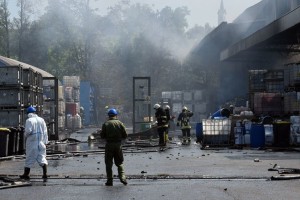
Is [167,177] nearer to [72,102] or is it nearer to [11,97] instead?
[11,97]

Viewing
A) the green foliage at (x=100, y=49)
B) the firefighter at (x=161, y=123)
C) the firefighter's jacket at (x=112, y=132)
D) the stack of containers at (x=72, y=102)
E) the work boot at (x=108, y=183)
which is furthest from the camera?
the green foliage at (x=100, y=49)

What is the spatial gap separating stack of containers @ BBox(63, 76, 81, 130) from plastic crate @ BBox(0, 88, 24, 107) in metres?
25.6

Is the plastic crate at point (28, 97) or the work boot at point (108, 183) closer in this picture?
the work boot at point (108, 183)

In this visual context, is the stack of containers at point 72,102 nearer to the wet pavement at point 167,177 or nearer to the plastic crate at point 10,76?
the plastic crate at point 10,76

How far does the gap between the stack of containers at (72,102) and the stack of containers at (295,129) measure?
27.2 metres

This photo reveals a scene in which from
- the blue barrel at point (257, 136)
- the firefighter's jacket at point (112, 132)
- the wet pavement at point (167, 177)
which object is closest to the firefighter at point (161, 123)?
the blue barrel at point (257, 136)

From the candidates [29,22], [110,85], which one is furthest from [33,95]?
[29,22]

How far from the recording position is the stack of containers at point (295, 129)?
74.5 feet

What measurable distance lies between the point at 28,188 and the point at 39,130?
232cm

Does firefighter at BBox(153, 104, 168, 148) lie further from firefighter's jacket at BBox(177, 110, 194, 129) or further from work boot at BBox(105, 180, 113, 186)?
work boot at BBox(105, 180, 113, 186)

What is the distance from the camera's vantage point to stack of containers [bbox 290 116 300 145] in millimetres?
22703

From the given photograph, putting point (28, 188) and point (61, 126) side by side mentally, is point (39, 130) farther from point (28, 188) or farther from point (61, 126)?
point (61, 126)

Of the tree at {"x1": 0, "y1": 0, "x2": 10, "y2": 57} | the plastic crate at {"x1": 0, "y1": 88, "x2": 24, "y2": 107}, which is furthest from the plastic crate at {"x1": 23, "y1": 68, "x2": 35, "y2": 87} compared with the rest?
the tree at {"x1": 0, "y1": 0, "x2": 10, "y2": 57}

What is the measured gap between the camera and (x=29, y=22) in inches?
3051
